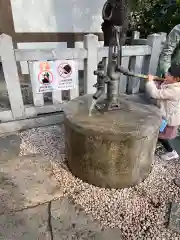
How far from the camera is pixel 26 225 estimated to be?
181cm

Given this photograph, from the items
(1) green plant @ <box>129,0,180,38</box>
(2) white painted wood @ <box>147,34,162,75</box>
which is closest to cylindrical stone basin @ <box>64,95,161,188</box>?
(2) white painted wood @ <box>147,34,162,75</box>

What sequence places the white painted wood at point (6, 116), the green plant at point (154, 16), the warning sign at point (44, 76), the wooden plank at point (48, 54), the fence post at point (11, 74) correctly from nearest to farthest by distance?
the fence post at point (11, 74) → the wooden plank at point (48, 54) → the warning sign at point (44, 76) → the white painted wood at point (6, 116) → the green plant at point (154, 16)

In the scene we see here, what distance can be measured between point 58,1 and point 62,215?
484cm

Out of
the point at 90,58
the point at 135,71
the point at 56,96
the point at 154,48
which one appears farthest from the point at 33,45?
the point at 154,48

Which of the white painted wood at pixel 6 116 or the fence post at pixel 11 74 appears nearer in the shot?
the fence post at pixel 11 74

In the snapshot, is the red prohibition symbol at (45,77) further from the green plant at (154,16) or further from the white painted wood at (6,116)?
the green plant at (154,16)

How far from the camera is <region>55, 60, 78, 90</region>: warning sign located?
10.2 ft

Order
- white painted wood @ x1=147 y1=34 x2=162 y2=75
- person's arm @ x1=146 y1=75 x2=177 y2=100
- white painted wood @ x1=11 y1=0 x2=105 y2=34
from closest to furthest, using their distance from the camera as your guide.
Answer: person's arm @ x1=146 y1=75 x2=177 y2=100, white painted wood @ x1=147 y1=34 x2=162 y2=75, white painted wood @ x1=11 y1=0 x2=105 y2=34

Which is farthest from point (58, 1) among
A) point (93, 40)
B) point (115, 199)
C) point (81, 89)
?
point (115, 199)

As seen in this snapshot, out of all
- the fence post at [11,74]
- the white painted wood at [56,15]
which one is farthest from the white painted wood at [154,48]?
the white painted wood at [56,15]

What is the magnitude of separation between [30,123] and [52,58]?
104 centimetres

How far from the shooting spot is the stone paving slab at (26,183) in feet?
6.68

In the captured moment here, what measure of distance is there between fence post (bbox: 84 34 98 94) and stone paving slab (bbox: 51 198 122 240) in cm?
194

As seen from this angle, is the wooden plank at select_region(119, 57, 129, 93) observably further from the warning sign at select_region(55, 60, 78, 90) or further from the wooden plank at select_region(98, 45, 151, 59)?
the warning sign at select_region(55, 60, 78, 90)
